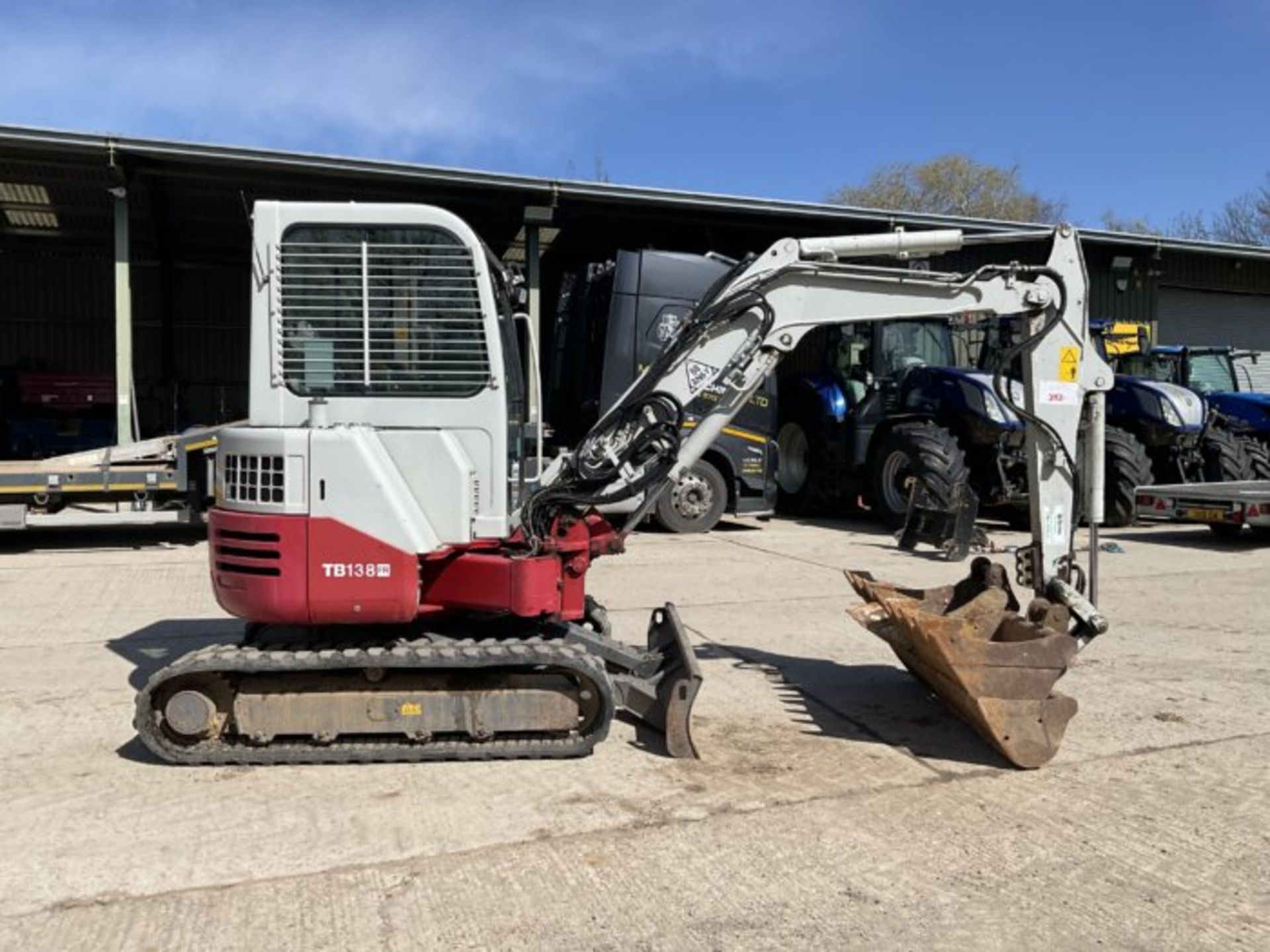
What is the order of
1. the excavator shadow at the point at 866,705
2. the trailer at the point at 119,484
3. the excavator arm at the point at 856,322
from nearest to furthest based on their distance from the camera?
1. the excavator shadow at the point at 866,705
2. the excavator arm at the point at 856,322
3. the trailer at the point at 119,484

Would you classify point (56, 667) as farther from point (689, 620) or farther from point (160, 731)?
point (689, 620)

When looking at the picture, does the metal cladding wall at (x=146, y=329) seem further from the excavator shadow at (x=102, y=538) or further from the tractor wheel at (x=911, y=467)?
the tractor wheel at (x=911, y=467)

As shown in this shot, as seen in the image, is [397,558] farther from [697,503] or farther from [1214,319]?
[1214,319]

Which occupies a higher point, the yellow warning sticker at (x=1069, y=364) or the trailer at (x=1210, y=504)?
the yellow warning sticker at (x=1069, y=364)

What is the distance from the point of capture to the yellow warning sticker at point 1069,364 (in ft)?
17.0

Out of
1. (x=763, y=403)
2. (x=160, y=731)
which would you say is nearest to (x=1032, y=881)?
(x=160, y=731)

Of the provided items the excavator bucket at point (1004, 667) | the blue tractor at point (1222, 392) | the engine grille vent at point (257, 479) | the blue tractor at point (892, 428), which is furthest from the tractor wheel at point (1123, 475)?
the engine grille vent at point (257, 479)

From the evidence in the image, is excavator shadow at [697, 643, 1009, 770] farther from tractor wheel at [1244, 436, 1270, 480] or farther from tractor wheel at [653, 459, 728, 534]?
tractor wheel at [1244, 436, 1270, 480]

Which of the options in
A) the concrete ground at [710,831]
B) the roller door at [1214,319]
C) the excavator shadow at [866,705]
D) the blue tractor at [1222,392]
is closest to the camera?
the concrete ground at [710,831]

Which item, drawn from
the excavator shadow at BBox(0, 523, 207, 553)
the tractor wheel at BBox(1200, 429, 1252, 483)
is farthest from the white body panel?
the tractor wheel at BBox(1200, 429, 1252, 483)

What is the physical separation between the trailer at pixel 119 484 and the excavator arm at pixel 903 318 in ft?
23.0

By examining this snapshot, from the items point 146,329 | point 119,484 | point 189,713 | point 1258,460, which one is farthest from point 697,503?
point 146,329

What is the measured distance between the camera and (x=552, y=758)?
460 centimetres

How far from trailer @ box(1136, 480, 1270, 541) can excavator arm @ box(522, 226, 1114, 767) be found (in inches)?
298
